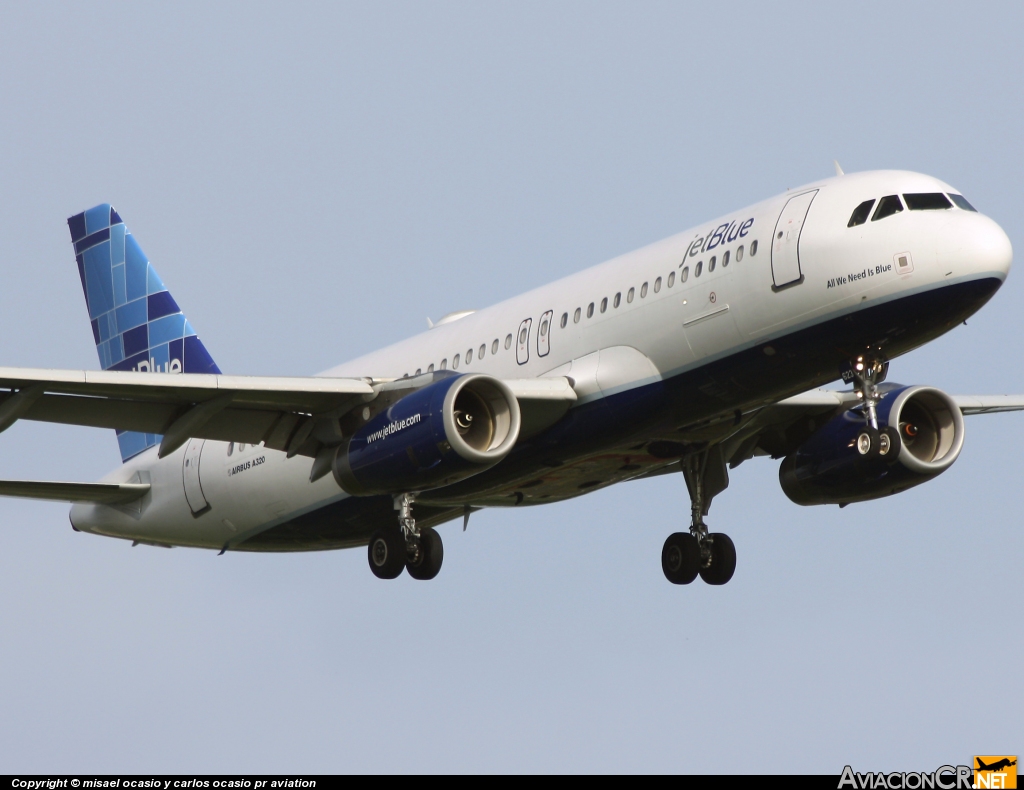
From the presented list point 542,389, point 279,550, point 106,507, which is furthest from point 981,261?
point 106,507

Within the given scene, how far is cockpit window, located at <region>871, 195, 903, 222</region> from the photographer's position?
2933 centimetres

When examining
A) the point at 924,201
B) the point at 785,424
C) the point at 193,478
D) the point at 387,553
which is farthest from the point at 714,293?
the point at 193,478

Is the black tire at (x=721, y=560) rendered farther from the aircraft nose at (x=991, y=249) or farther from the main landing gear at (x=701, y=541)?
the aircraft nose at (x=991, y=249)

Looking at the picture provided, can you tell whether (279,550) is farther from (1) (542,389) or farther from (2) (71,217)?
(2) (71,217)

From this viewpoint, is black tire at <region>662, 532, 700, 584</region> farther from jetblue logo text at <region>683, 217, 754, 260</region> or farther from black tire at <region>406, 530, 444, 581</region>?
jetblue logo text at <region>683, 217, 754, 260</region>

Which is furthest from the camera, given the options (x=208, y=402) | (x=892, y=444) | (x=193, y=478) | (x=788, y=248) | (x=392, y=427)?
(x=193, y=478)

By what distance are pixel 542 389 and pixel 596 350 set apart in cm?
122

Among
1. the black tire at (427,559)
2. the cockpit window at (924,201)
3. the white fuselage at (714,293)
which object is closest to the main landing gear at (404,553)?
the black tire at (427,559)

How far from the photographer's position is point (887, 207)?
96.5ft

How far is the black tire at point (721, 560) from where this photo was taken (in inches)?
1447

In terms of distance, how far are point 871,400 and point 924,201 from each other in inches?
134

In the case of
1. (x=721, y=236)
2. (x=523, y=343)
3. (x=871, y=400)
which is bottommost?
(x=871, y=400)

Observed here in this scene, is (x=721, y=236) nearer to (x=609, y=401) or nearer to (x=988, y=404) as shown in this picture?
(x=609, y=401)

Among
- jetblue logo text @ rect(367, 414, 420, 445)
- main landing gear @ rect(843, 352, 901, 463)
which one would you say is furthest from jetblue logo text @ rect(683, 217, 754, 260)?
jetblue logo text @ rect(367, 414, 420, 445)
